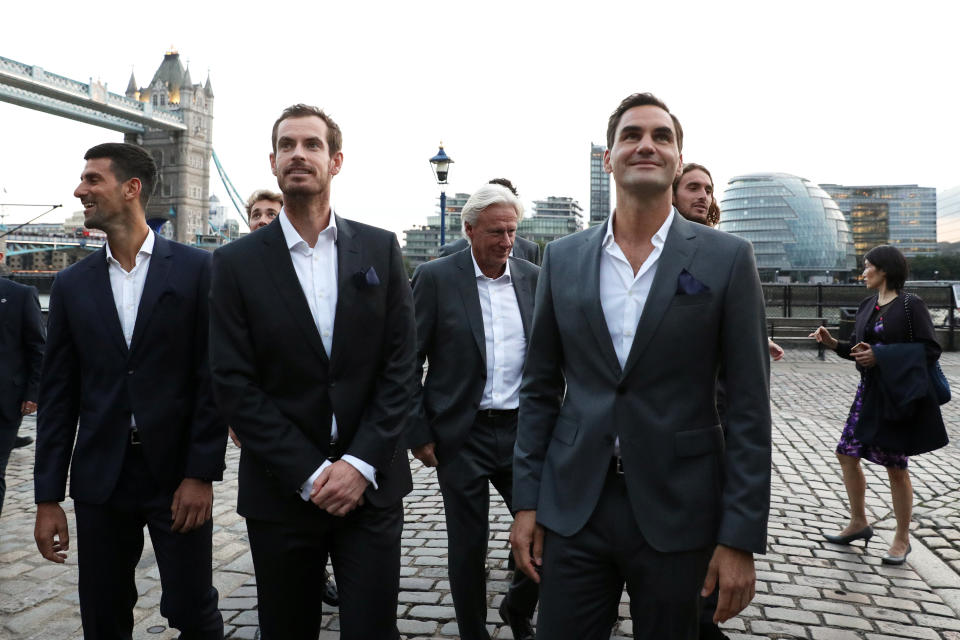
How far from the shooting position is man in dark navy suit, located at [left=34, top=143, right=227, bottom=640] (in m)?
2.77

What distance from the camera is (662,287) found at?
2.13m

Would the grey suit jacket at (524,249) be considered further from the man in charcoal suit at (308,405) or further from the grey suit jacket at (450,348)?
the man in charcoal suit at (308,405)

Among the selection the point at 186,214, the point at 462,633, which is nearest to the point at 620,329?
the point at 462,633

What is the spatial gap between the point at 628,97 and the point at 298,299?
1.23m

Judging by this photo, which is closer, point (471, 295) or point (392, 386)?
point (392, 386)

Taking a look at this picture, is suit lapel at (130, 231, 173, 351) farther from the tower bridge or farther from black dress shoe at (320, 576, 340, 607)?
the tower bridge

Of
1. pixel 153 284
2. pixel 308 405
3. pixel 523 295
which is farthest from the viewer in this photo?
pixel 523 295

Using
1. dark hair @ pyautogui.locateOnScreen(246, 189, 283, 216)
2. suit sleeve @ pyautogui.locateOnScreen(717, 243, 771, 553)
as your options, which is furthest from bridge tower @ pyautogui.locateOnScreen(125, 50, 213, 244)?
suit sleeve @ pyautogui.locateOnScreen(717, 243, 771, 553)

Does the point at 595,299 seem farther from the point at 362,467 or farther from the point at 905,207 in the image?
the point at 905,207

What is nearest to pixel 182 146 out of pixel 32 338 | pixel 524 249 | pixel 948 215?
pixel 32 338

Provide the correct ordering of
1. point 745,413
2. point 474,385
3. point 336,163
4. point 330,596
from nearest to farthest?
point 745,413 → point 336,163 → point 474,385 → point 330,596

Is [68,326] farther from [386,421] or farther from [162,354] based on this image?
[386,421]

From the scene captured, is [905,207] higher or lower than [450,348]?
higher

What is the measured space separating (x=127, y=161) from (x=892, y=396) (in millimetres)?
4741
